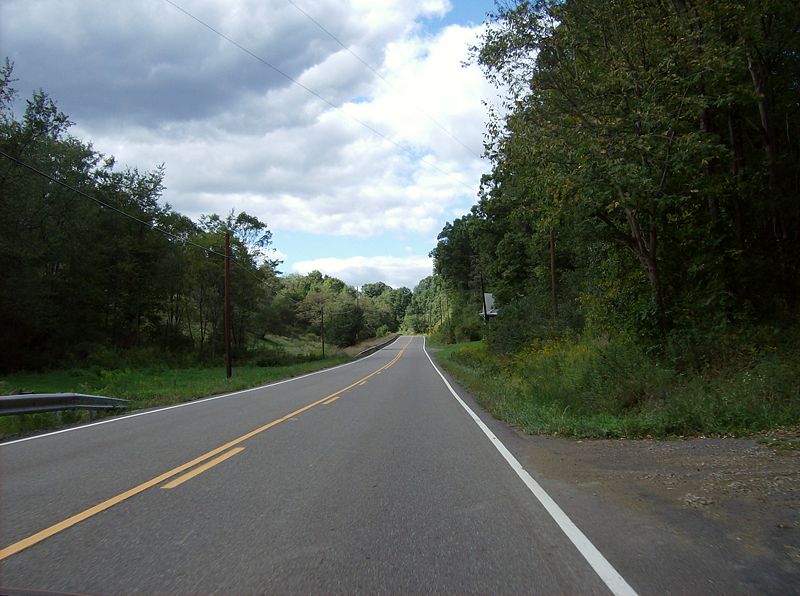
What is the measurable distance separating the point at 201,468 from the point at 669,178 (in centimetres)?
1121

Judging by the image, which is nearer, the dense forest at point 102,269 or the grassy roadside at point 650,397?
the grassy roadside at point 650,397

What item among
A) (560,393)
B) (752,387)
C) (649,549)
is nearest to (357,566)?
(649,549)

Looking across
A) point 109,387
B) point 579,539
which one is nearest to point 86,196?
point 109,387

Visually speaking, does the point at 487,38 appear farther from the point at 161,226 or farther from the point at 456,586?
the point at 161,226

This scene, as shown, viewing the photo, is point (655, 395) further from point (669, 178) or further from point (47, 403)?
point (47, 403)

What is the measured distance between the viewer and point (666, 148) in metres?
11.4

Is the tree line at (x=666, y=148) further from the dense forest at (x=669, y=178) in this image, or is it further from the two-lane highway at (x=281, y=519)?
the two-lane highway at (x=281, y=519)

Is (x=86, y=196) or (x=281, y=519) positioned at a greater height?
(x=86, y=196)

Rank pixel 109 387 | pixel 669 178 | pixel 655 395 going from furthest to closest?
1. pixel 109 387
2. pixel 669 178
3. pixel 655 395

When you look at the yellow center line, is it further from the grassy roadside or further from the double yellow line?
the grassy roadside

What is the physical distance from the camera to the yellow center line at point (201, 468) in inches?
235

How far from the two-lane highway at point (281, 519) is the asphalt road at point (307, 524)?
0.06ft

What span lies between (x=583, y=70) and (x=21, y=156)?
106ft

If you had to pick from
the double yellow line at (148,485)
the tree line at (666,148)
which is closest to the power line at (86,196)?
the double yellow line at (148,485)
